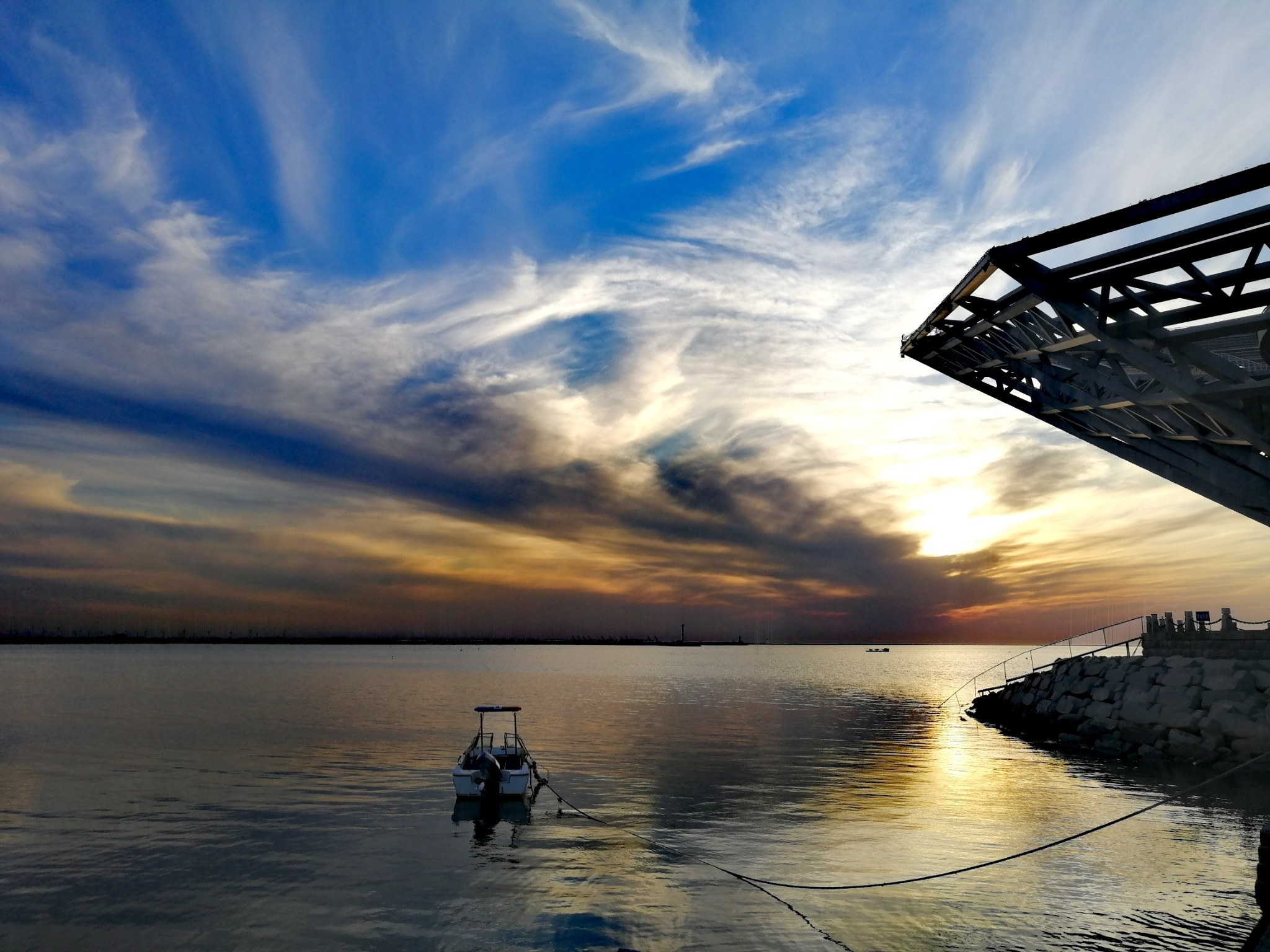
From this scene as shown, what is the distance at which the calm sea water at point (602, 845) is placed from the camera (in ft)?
55.6

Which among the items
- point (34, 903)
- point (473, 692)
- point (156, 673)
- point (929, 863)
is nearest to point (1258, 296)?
point (929, 863)

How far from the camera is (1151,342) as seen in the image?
16.2 m

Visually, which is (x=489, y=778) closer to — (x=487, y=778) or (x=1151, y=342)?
(x=487, y=778)

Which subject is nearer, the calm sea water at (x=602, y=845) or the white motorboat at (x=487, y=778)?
the calm sea water at (x=602, y=845)

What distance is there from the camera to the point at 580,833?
2577 cm

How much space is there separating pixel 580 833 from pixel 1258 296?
2247 cm

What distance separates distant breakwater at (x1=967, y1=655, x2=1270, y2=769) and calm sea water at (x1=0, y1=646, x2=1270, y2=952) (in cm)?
253

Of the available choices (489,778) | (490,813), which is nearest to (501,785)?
(489,778)

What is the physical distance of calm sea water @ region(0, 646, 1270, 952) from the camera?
55.6 ft

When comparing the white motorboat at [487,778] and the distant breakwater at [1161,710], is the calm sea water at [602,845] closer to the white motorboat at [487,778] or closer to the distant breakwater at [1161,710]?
the white motorboat at [487,778]

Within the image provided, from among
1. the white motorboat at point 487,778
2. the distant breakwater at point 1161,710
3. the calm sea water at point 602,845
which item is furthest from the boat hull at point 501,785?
the distant breakwater at point 1161,710

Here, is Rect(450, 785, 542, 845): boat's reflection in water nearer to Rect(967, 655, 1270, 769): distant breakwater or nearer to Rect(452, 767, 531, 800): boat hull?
Rect(452, 767, 531, 800): boat hull

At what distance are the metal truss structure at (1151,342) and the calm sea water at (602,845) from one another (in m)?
10.2

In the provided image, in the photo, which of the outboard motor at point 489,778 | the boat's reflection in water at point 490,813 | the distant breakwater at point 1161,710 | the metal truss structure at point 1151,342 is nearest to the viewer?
the metal truss structure at point 1151,342
